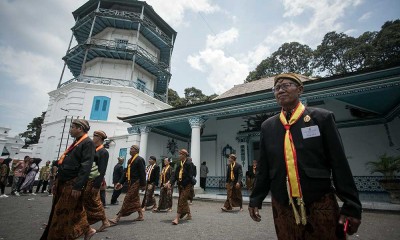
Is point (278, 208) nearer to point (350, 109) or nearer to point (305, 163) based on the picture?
point (305, 163)

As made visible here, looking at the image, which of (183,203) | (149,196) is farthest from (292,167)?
(149,196)

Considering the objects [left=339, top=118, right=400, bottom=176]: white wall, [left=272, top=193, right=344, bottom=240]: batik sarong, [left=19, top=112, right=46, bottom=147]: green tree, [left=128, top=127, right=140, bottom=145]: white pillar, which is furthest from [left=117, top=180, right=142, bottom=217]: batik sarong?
[left=19, top=112, right=46, bottom=147]: green tree

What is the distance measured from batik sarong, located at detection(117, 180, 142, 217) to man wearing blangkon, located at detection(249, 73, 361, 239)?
159 inches

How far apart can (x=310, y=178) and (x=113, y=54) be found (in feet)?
72.6

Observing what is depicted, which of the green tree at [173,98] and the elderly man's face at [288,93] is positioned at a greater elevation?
the green tree at [173,98]

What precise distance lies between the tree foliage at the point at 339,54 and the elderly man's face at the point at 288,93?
22.6 m

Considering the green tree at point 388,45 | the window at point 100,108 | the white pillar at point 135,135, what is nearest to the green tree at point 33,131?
the window at point 100,108

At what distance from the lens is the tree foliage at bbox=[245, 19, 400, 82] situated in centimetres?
2244

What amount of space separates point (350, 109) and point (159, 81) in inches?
788

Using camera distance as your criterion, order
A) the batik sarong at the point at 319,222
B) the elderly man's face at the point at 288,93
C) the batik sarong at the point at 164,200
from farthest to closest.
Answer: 1. the batik sarong at the point at 164,200
2. the elderly man's face at the point at 288,93
3. the batik sarong at the point at 319,222

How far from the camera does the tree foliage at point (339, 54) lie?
2244cm

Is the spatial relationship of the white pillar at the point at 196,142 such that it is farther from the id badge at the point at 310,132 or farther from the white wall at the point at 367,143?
the id badge at the point at 310,132

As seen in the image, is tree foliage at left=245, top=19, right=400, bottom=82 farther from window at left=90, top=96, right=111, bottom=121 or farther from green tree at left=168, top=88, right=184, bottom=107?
window at left=90, top=96, right=111, bottom=121

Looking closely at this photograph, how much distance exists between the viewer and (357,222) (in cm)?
133
